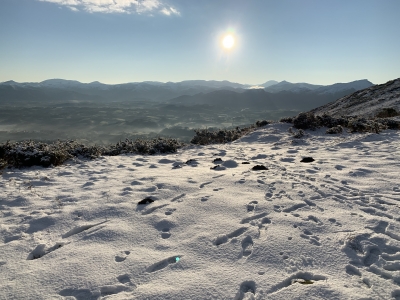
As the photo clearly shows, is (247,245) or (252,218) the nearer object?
(247,245)

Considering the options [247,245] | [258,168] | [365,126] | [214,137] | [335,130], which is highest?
[365,126]

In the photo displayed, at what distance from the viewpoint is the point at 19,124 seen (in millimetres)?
101125

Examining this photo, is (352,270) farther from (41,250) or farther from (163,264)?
(41,250)

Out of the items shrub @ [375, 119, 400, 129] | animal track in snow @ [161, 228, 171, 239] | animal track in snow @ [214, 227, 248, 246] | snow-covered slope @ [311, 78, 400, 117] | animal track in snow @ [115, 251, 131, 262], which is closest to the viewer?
animal track in snow @ [115, 251, 131, 262]

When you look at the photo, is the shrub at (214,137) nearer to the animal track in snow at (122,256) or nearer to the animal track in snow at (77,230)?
the animal track in snow at (77,230)

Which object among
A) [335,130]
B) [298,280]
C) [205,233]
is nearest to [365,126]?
[335,130]

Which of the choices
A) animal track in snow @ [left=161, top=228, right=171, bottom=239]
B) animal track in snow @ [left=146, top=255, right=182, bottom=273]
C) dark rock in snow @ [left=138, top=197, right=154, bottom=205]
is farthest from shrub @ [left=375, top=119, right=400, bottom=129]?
animal track in snow @ [left=146, top=255, right=182, bottom=273]

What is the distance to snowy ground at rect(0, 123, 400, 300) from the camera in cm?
286

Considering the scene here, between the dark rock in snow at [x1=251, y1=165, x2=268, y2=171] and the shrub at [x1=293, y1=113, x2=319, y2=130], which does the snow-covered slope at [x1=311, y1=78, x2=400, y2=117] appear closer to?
the shrub at [x1=293, y1=113, x2=319, y2=130]

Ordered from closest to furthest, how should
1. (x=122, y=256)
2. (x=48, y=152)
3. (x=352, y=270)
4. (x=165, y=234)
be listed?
1. (x=352, y=270)
2. (x=122, y=256)
3. (x=165, y=234)
4. (x=48, y=152)

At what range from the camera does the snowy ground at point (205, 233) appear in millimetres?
2863

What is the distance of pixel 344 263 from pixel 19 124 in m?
125

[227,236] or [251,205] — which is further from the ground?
[251,205]

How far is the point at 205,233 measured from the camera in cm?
400
